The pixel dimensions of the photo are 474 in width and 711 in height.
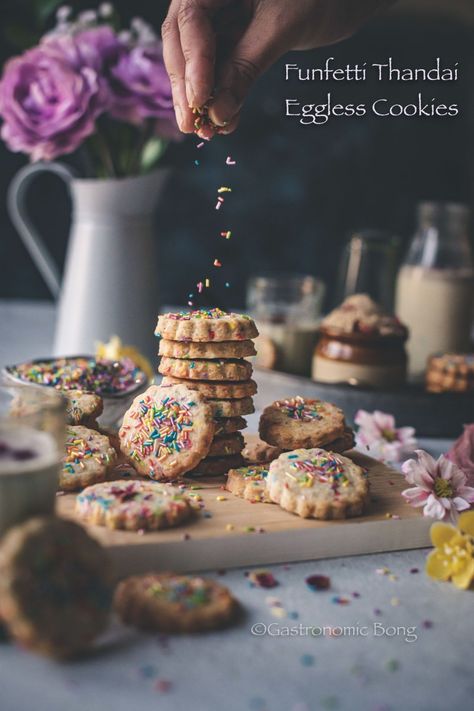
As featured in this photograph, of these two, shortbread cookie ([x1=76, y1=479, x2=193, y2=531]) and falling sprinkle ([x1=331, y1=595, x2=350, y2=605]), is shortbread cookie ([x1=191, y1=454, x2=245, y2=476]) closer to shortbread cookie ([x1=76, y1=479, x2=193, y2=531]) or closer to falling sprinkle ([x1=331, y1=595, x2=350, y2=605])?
shortbread cookie ([x1=76, y1=479, x2=193, y2=531])

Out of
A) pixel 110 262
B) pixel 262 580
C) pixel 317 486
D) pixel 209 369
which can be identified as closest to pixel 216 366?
pixel 209 369

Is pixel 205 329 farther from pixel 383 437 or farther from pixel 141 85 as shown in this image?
pixel 141 85

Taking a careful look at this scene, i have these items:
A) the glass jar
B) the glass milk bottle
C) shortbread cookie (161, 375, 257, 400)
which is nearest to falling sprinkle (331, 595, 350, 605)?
shortbread cookie (161, 375, 257, 400)

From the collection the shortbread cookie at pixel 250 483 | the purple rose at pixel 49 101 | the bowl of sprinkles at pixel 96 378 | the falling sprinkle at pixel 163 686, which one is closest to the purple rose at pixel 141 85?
the purple rose at pixel 49 101

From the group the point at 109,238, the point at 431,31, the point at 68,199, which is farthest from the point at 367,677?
the point at 431,31

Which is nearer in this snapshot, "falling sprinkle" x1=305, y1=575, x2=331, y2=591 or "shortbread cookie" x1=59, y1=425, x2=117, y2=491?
"falling sprinkle" x1=305, y1=575, x2=331, y2=591

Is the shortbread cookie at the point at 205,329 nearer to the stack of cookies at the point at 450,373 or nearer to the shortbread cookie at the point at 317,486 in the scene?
the shortbread cookie at the point at 317,486

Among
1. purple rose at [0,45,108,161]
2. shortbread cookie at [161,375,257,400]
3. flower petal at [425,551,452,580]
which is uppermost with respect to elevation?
purple rose at [0,45,108,161]

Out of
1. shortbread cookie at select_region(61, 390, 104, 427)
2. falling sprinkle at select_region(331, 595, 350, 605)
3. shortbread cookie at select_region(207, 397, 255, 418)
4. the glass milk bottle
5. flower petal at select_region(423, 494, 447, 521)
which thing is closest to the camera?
falling sprinkle at select_region(331, 595, 350, 605)
